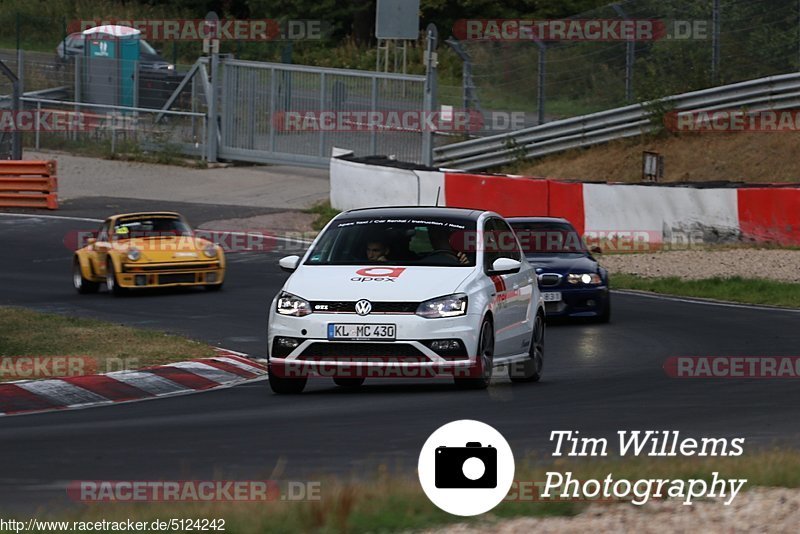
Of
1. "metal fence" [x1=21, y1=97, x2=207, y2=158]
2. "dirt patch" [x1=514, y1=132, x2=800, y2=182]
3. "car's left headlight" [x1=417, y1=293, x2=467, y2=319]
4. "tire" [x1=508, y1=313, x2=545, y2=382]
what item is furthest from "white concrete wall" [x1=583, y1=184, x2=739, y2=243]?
"metal fence" [x1=21, y1=97, x2=207, y2=158]

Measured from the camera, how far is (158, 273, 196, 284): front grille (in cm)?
2156

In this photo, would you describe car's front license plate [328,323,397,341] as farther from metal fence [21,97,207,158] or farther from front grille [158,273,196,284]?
metal fence [21,97,207,158]

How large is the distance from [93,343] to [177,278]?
20.9ft

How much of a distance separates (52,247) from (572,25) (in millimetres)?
12743

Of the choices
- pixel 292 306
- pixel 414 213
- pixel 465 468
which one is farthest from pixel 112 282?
pixel 465 468

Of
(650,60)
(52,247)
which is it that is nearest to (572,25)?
(650,60)

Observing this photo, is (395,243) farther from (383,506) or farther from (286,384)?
(383,506)

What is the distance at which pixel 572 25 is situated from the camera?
3428 centimetres

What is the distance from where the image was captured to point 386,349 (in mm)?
11594

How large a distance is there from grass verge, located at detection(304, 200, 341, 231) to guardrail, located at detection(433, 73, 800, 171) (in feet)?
14.7

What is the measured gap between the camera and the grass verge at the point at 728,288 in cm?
2078

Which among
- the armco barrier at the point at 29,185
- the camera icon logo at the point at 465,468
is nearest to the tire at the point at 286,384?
the camera icon logo at the point at 465,468

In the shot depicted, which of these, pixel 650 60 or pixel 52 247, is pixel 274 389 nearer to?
pixel 52 247

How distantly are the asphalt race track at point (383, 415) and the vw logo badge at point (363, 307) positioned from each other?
2.24ft
